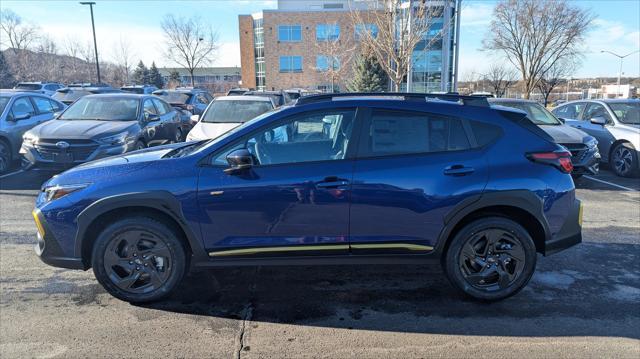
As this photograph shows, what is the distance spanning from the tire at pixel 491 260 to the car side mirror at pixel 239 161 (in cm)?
185

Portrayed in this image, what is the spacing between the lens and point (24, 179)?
8781 millimetres

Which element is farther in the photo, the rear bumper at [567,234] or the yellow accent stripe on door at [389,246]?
the rear bumper at [567,234]

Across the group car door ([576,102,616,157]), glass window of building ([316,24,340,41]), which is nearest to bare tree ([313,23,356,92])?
glass window of building ([316,24,340,41])

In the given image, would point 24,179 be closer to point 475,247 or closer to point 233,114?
point 233,114

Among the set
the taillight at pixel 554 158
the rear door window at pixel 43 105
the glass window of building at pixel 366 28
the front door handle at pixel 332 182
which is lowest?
the front door handle at pixel 332 182

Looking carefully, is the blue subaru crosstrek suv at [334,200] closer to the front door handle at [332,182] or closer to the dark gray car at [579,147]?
the front door handle at [332,182]

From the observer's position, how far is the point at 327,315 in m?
3.65

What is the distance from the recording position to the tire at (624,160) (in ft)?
30.7

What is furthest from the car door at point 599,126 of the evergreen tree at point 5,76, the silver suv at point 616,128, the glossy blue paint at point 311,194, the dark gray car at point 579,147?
the evergreen tree at point 5,76

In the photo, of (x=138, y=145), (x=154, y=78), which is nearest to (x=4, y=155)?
(x=138, y=145)

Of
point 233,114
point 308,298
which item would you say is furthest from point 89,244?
point 233,114

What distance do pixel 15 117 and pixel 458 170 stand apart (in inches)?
376

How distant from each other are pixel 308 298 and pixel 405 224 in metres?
1.10

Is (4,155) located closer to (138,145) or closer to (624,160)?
(138,145)
